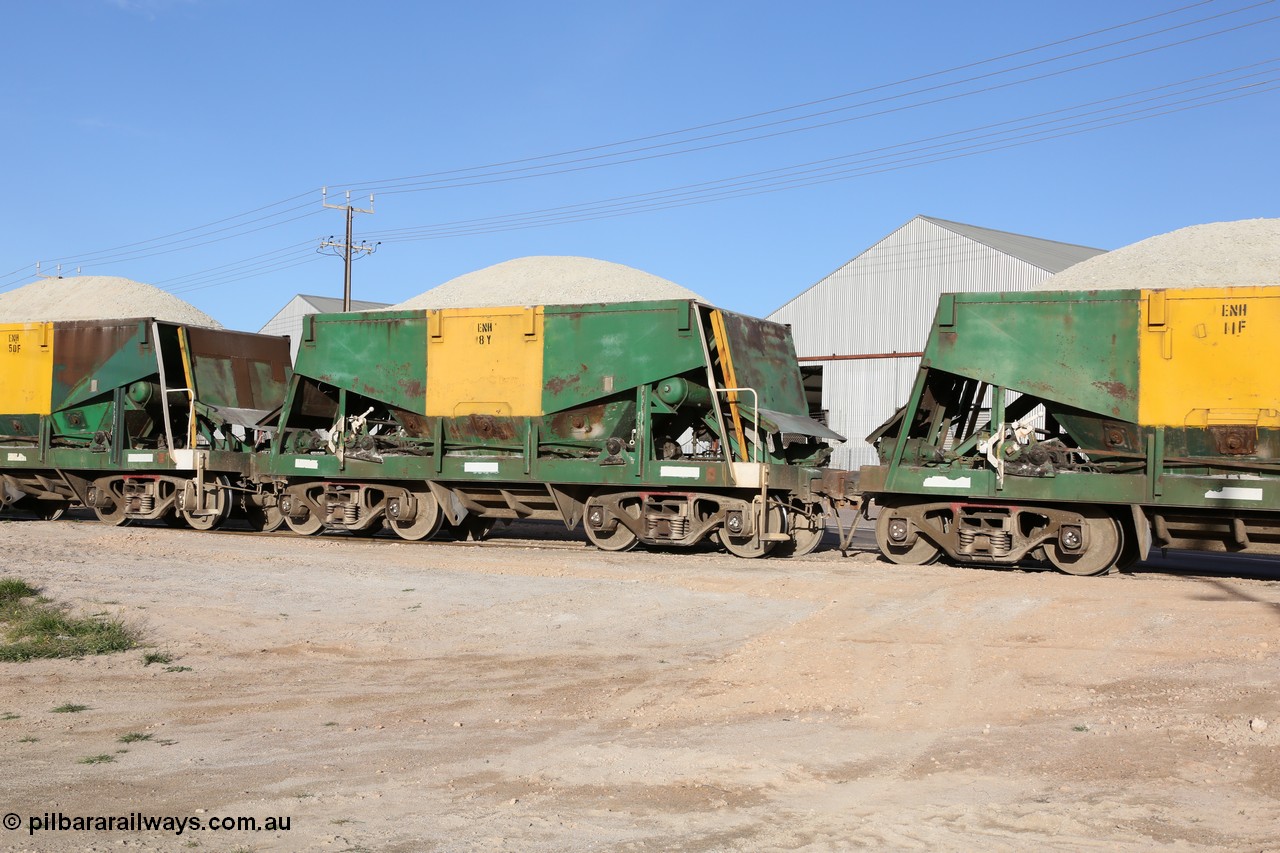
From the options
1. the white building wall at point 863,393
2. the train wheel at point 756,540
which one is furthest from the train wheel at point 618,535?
the white building wall at point 863,393

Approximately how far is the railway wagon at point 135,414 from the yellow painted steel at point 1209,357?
42.7 feet

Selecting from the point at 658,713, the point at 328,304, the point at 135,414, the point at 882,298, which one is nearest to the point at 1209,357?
the point at 658,713

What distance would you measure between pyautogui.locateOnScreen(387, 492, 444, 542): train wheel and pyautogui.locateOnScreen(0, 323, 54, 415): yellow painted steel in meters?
7.56

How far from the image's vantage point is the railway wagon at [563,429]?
50.2 feet

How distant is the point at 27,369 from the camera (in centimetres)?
2081

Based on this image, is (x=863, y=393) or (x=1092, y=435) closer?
(x=1092, y=435)

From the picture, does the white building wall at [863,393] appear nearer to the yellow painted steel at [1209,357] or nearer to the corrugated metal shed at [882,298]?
the corrugated metal shed at [882,298]

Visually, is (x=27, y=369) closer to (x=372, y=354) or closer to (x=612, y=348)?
(x=372, y=354)

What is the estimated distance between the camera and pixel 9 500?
21250 mm

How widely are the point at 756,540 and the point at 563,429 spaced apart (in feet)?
10.4

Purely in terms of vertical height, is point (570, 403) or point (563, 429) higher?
point (570, 403)

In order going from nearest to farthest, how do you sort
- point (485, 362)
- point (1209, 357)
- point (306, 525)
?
1. point (1209, 357)
2. point (485, 362)
3. point (306, 525)

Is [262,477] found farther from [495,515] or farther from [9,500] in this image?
[9,500]

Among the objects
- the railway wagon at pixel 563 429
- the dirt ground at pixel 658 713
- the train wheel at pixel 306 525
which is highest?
the railway wagon at pixel 563 429
